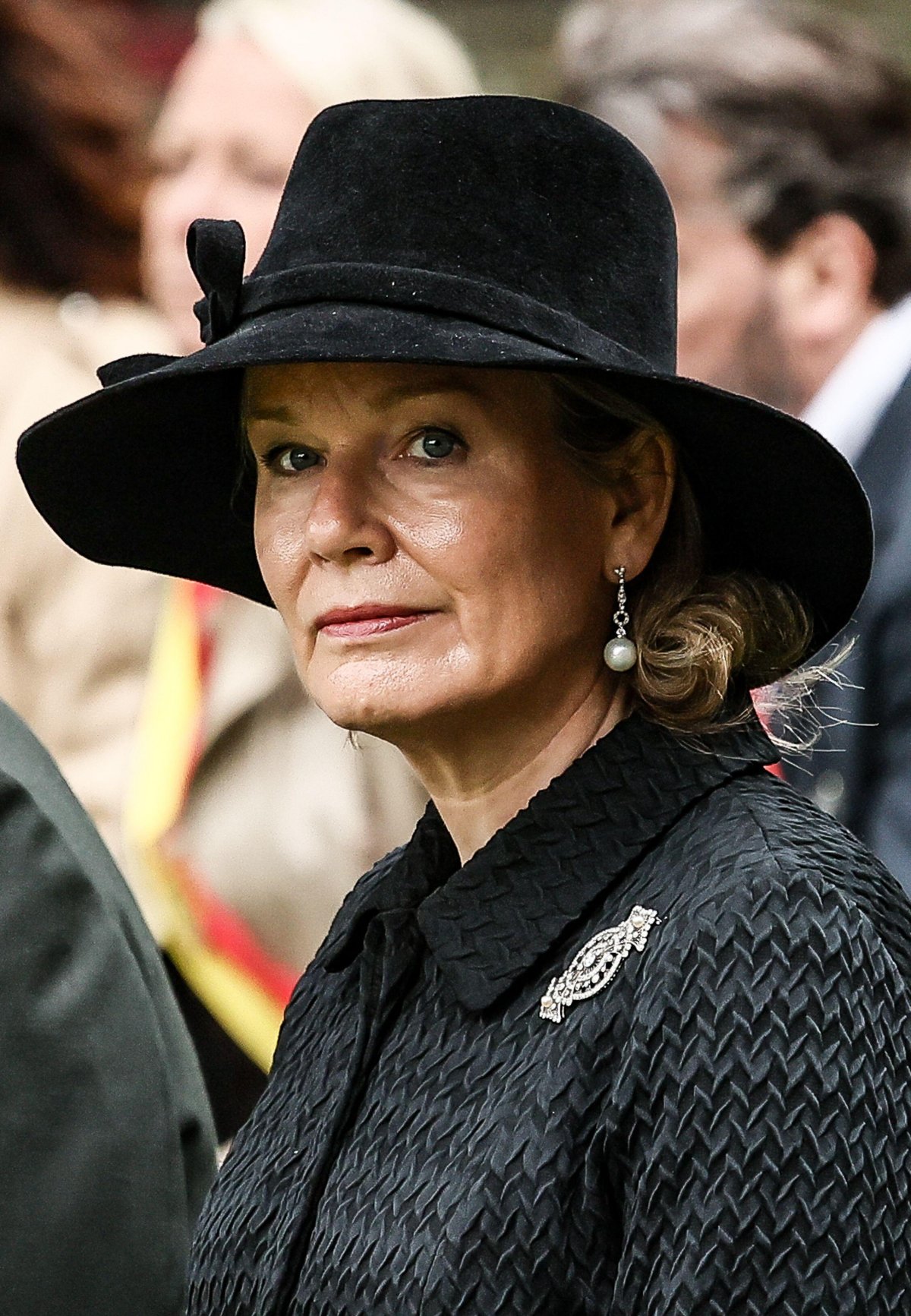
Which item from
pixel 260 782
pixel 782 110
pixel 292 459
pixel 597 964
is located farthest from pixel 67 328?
pixel 597 964

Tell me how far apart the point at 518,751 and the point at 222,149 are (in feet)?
9.19

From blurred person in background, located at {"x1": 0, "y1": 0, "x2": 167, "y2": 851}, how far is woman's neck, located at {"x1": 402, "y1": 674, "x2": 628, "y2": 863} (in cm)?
241

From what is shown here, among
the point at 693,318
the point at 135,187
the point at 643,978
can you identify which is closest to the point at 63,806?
the point at 643,978

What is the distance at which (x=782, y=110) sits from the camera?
471 cm

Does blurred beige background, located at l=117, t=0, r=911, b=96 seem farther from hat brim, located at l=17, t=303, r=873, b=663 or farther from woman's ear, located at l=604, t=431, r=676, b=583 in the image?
woman's ear, located at l=604, t=431, r=676, b=583

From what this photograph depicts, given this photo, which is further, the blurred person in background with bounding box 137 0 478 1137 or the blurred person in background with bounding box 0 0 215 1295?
the blurred person in background with bounding box 137 0 478 1137

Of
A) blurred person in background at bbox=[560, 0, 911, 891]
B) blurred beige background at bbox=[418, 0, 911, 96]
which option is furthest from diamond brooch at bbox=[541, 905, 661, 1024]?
blurred beige background at bbox=[418, 0, 911, 96]

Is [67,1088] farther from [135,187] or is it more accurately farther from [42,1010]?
[135,187]

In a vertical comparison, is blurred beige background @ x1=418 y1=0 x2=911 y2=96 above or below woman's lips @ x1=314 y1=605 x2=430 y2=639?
above

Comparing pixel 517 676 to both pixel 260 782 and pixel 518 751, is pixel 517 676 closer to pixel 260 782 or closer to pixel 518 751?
pixel 518 751

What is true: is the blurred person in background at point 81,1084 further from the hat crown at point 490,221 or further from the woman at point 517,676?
the hat crown at point 490,221

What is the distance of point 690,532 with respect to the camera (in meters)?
2.37

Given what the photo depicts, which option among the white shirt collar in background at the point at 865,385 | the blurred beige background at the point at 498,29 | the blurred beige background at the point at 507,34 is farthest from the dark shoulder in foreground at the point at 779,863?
the blurred beige background at the point at 507,34

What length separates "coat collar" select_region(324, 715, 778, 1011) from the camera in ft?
7.23
